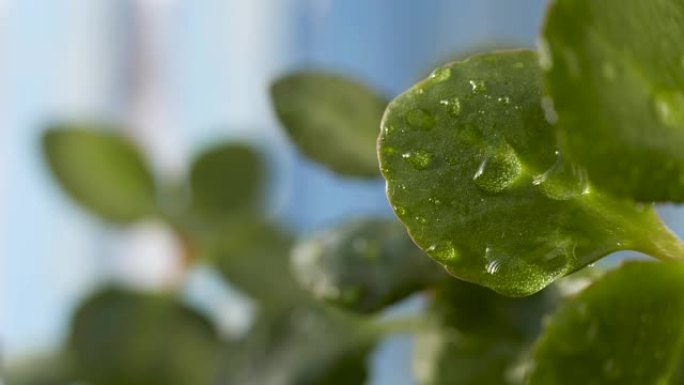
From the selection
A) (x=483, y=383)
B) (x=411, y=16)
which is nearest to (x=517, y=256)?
(x=483, y=383)

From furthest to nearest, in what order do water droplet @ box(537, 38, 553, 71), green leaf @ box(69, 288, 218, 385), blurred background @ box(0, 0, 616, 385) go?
blurred background @ box(0, 0, 616, 385) → green leaf @ box(69, 288, 218, 385) → water droplet @ box(537, 38, 553, 71)

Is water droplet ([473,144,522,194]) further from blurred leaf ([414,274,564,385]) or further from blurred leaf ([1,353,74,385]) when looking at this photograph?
blurred leaf ([1,353,74,385])

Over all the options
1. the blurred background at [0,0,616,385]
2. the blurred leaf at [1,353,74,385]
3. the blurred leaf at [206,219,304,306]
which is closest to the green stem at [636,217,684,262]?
the blurred leaf at [206,219,304,306]

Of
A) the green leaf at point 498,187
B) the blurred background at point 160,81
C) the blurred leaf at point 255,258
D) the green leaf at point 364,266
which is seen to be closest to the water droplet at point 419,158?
the green leaf at point 498,187

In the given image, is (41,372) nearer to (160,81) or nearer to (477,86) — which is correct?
(477,86)

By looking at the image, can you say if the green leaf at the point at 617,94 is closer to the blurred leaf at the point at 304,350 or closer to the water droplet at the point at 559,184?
the water droplet at the point at 559,184

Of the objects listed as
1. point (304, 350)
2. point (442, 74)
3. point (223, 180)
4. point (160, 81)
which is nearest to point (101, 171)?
point (223, 180)
